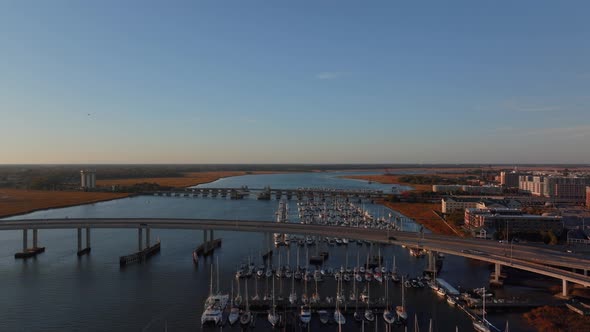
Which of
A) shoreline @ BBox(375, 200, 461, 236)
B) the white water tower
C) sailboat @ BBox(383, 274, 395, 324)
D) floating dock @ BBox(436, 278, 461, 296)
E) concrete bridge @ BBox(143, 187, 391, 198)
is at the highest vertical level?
the white water tower

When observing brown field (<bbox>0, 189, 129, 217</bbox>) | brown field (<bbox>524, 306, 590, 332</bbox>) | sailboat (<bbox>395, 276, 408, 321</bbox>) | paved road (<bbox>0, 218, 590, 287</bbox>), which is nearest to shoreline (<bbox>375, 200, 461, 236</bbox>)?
paved road (<bbox>0, 218, 590, 287</bbox>)

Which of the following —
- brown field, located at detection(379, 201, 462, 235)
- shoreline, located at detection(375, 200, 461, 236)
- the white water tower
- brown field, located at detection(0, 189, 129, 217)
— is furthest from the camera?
the white water tower

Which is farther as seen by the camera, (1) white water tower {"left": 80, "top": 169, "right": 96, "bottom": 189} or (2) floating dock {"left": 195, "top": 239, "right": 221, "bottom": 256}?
(1) white water tower {"left": 80, "top": 169, "right": 96, "bottom": 189}

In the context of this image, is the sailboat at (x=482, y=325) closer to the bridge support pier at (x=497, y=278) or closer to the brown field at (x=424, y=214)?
the bridge support pier at (x=497, y=278)

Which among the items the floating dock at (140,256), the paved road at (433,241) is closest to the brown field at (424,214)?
the paved road at (433,241)

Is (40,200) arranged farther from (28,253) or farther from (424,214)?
(424,214)

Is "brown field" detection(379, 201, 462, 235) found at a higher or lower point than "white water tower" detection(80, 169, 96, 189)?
lower

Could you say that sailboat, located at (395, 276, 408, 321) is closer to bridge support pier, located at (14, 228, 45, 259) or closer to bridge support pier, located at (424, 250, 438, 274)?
bridge support pier, located at (424, 250, 438, 274)

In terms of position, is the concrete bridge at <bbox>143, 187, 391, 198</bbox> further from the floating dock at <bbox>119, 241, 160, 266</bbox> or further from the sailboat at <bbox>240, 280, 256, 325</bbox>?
the sailboat at <bbox>240, 280, 256, 325</bbox>

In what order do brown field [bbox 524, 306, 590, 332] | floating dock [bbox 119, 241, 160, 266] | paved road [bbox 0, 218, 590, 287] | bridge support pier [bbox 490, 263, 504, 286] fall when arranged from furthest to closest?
floating dock [bbox 119, 241, 160, 266] < bridge support pier [bbox 490, 263, 504, 286] < paved road [bbox 0, 218, 590, 287] < brown field [bbox 524, 306, 590, 332]

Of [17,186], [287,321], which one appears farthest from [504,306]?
[17,186]
